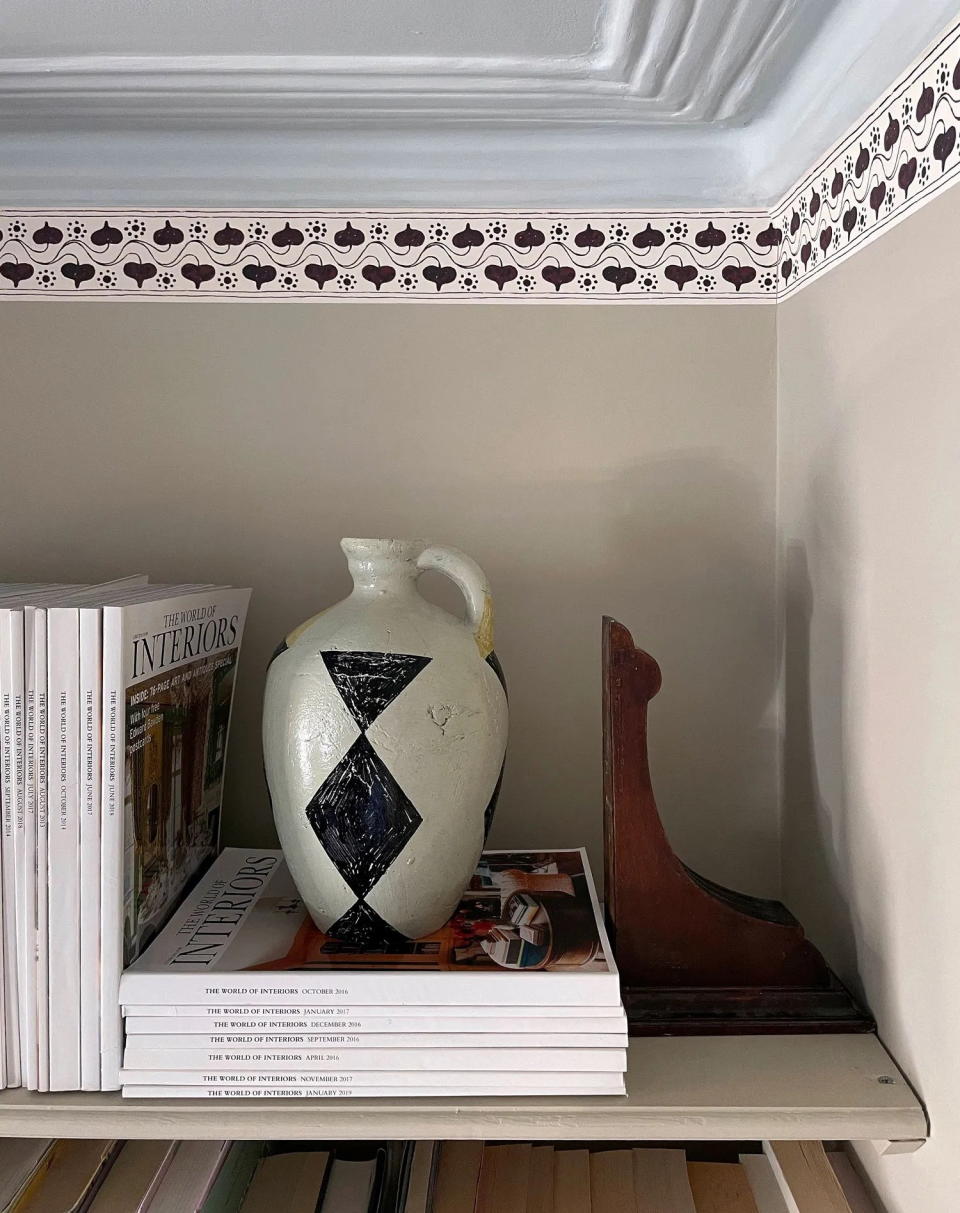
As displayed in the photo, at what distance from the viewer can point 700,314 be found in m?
0.96

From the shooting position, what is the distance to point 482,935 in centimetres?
74

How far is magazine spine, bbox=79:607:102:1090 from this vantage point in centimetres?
65

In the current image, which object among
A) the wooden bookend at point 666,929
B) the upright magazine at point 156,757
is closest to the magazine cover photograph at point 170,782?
the upright magazine at point 156,757

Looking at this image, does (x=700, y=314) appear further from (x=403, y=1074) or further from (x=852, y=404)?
(x=403, y=1074)

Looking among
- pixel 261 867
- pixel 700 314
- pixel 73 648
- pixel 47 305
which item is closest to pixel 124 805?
pixel 73 648

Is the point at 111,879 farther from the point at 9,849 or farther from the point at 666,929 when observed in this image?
the point at 666,929

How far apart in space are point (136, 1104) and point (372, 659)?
0.35m

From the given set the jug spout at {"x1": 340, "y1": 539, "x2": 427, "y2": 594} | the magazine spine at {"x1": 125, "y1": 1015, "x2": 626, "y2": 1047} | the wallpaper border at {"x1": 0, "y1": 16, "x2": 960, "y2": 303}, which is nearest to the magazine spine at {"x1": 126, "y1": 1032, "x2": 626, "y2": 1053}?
the magazine spine at {"x1": 125, "y1": 1015, "x2": 626, "y2": 1047}

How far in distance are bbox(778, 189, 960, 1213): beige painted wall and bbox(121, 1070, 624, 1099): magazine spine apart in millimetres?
229

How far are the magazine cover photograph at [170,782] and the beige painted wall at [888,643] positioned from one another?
55 centimetres

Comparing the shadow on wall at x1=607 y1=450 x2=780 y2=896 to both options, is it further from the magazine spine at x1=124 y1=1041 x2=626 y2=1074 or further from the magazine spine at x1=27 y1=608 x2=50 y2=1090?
the magazine spine at x1=27 y1=608 x2=50 y2=1090

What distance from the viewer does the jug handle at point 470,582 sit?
2.51ft

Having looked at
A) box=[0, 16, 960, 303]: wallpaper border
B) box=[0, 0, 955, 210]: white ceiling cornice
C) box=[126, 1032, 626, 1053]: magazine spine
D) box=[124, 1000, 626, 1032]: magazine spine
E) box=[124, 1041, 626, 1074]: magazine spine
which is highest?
box=[0, 0, 955, 210]: white ceiling cornice

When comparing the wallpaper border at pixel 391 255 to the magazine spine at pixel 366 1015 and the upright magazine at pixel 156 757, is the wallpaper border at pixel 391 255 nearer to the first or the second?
the upright magazine at pixel 156 757
